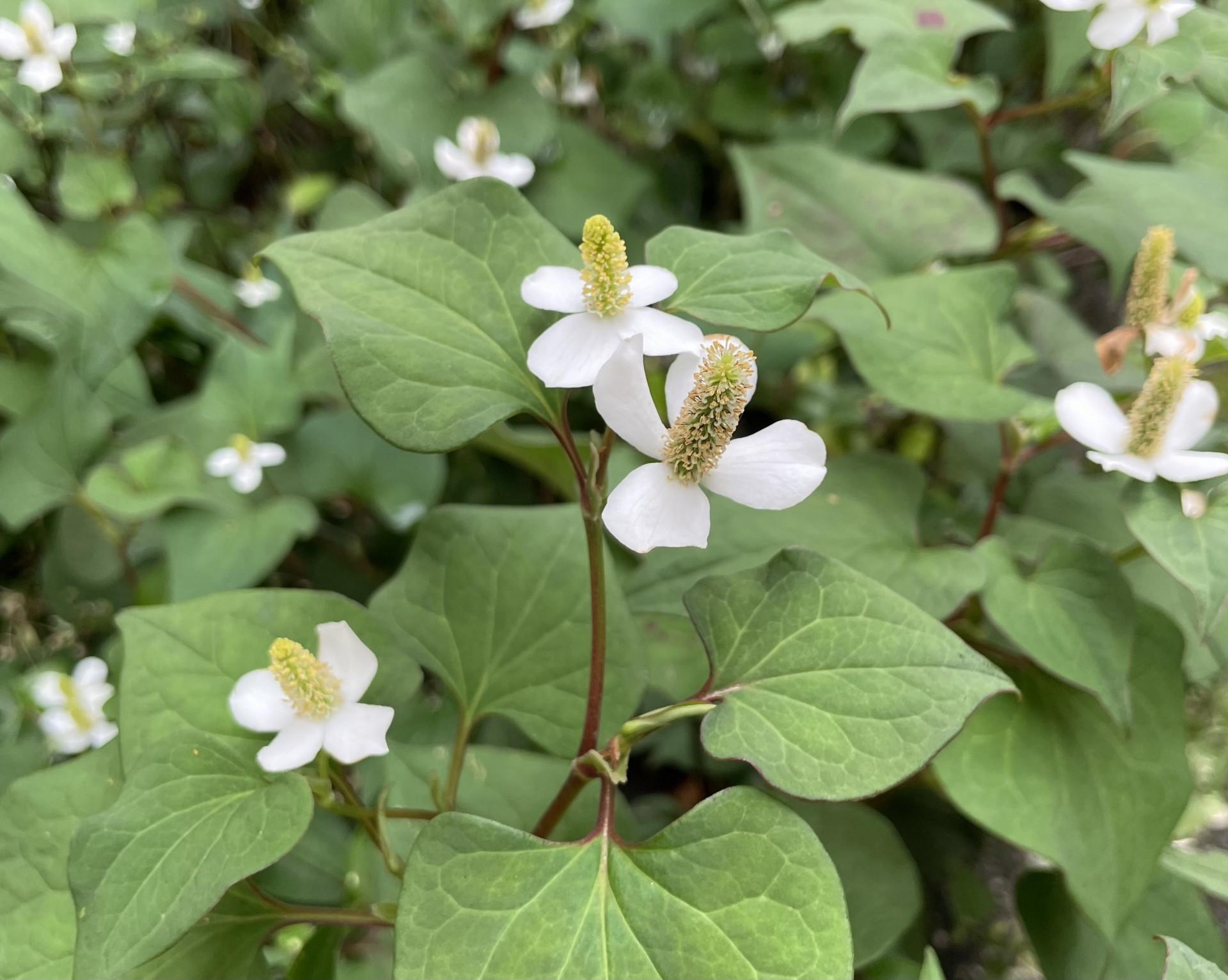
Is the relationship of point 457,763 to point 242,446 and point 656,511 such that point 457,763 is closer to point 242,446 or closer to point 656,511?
point 656,511

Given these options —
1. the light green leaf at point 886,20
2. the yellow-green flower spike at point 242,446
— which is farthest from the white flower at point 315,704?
the light green leaf at point 886,20

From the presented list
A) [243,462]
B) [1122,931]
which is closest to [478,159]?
[243,462]

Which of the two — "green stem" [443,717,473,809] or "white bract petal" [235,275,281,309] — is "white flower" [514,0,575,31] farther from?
"green stem" [443,717,473,809]

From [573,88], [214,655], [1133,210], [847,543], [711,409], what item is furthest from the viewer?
[573,88]

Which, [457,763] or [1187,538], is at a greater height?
[1187,538]

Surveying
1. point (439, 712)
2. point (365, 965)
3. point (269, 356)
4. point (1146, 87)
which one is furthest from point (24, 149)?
point (1146, 87)

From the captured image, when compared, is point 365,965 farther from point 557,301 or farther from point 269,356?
point 269,356

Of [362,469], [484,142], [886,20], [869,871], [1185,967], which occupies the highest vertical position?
[886,20]
